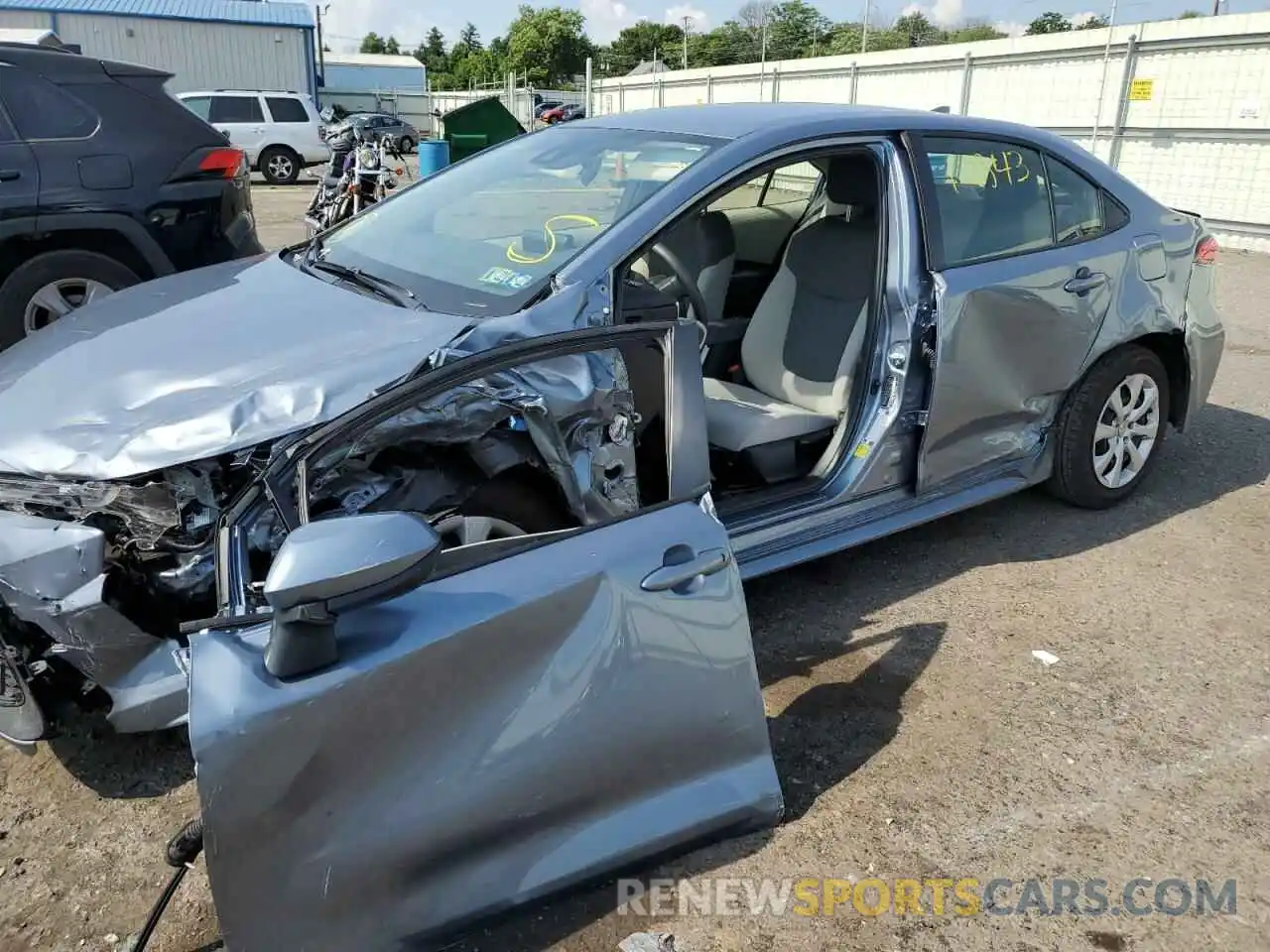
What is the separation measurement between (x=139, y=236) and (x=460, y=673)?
4.64 meters

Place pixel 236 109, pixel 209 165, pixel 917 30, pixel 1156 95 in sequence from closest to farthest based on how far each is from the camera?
pixel 209 165 → pixel 1156 95 → pixel 236 109 → pixel 917 30

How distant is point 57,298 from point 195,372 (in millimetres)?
3616

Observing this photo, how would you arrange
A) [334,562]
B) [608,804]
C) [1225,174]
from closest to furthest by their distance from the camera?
[334,562] → [608,804] → [1225,174]

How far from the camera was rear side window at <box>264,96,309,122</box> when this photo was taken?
748 inches

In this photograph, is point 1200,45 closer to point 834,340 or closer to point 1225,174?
point 1225,174

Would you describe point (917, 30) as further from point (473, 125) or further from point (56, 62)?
point (56, 62)

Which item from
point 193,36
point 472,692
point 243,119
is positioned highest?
point 193,36

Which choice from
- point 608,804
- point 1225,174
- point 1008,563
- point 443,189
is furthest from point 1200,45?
point 608,804

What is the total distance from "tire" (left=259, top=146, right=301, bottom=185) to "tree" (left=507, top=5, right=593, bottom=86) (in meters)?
54.7

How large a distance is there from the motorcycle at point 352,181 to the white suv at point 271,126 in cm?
799

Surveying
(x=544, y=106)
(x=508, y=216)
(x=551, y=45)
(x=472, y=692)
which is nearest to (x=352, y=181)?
(x=508, y=216)

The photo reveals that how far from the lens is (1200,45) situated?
11961mm

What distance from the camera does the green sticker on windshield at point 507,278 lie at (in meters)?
2.73

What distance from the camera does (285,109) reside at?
19.2m
